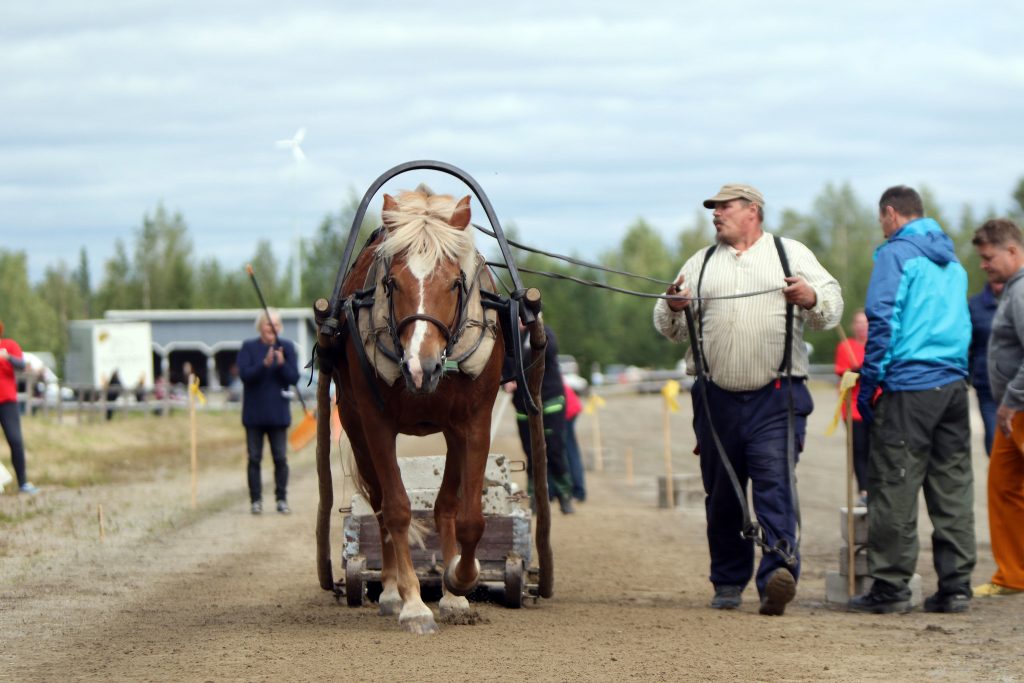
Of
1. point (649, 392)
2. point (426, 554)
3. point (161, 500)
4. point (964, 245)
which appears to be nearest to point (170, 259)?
point (649, 392)

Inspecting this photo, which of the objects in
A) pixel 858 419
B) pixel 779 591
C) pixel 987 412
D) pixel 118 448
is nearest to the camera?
pixel 779 591

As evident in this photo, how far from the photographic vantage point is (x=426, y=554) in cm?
871

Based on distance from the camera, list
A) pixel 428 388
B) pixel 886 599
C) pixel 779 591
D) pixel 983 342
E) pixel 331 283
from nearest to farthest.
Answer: pixel 428 388 → pixel 779 591 → pixel 886 599 → pixel 983 342 → pixel 331 283

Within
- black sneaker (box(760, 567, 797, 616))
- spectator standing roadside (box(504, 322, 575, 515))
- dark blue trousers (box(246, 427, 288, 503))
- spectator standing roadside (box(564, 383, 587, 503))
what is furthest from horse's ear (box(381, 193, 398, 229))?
spectator standing roadside (box(564, 383, 587, 503))

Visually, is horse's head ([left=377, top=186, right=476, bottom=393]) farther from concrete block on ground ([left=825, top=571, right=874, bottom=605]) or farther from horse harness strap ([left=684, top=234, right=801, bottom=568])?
concrete block on ground ([left=825, top=571, right=874, bottom=605])

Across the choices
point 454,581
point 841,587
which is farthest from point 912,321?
point 454,581

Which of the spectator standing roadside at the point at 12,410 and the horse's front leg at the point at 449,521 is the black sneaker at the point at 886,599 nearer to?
the horse's front leg at the point at 449,521

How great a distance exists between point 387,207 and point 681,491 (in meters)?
10.6

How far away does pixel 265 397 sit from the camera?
608 inches

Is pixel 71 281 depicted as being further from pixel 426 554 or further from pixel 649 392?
pixel 426 554

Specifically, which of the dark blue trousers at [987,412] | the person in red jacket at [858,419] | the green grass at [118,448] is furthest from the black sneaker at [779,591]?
the green grass at [118,448]

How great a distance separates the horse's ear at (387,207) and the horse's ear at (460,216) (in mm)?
321

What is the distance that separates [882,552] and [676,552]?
397 cm

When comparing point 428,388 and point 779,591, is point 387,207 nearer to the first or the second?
point 428,388
